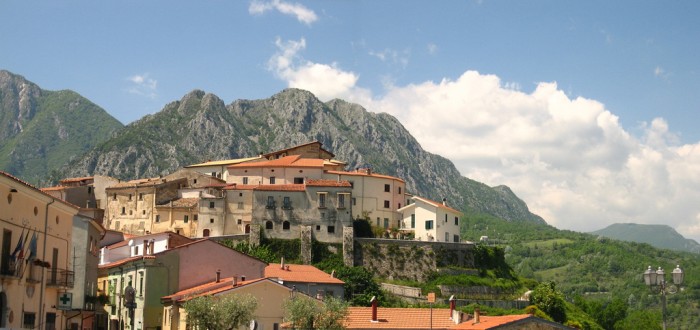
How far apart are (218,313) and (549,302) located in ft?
182

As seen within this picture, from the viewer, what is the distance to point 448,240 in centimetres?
10200

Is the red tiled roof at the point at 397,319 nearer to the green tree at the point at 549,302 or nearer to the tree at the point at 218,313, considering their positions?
the tree at the point at 218,313

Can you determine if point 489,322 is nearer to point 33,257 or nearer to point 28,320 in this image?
point 28,320

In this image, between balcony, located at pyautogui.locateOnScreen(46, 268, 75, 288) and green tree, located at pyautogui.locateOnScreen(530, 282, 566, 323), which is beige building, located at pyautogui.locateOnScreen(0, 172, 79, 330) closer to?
balcony, located at pyautogui.locateOnScreen(46, 268, 75, 288)

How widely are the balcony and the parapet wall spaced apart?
2125 inches

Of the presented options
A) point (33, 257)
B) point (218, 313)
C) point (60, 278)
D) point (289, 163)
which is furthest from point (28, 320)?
point (289, 163)

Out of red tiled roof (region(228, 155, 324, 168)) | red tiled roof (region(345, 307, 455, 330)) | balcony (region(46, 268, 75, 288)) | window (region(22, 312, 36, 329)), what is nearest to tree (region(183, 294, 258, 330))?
balcony (region(46, 268, 75, 288))

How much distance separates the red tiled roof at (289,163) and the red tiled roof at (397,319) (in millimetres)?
44542

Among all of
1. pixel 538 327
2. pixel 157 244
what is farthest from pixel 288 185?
pixel 538 327

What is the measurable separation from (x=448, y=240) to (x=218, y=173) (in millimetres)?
32191

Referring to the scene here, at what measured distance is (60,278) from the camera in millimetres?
41375

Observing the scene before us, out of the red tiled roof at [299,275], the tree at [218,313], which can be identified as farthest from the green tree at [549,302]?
the tree at [218,313]

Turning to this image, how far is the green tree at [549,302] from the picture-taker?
305 feet

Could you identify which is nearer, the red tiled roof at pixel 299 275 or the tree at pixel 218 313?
the tree at pixel 218 313
